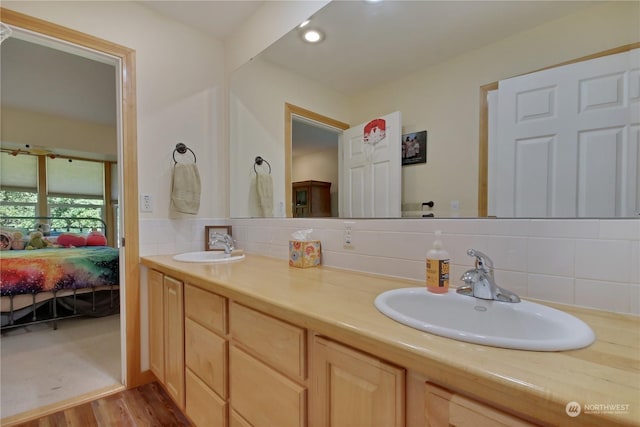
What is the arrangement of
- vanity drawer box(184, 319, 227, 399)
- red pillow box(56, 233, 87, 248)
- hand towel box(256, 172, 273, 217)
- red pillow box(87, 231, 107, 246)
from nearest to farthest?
vanity drawer box(184, 319, 227, 399)
hand towel box(256, 172, 273, 217)
red pillow box(56, 233, 87, 248)
red pillow box(87, 231, 107, 246)

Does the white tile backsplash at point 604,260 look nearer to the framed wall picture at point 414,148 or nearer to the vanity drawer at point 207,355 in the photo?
the framed wall picture at point 414,148

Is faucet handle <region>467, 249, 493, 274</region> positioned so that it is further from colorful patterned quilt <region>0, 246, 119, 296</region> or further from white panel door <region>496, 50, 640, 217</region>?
colorful patterned quilt <region>0, 246, 119, 296</region>

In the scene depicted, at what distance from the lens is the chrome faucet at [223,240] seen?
6.24 feet

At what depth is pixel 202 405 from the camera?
4.24ft

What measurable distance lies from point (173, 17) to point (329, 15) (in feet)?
4.00

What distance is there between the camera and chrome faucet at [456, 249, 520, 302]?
819 mm

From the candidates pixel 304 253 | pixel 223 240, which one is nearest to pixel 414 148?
pixel 304 253

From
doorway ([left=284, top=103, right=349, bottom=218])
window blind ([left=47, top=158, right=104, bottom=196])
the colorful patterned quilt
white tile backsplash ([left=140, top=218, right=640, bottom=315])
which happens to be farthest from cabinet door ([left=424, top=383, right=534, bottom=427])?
window blind ([left=47, top=158, right=104, bottom=196])

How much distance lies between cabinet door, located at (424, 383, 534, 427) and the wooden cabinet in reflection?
3.51ft

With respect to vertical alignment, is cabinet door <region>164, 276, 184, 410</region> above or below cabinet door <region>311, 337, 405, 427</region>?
below

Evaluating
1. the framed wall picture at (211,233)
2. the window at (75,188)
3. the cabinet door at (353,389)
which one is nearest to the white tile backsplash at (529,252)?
the cabinet door at (353,389)

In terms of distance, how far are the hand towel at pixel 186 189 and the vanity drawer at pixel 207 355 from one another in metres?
0.86

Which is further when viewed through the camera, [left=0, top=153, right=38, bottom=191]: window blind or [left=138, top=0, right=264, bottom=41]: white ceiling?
[left=0, top=153, right=38, bottom=191]: window blind

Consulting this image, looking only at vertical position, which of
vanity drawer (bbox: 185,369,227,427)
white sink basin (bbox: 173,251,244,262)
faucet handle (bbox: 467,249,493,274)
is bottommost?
vanity drawer (bbox: 185,369,227,427)
